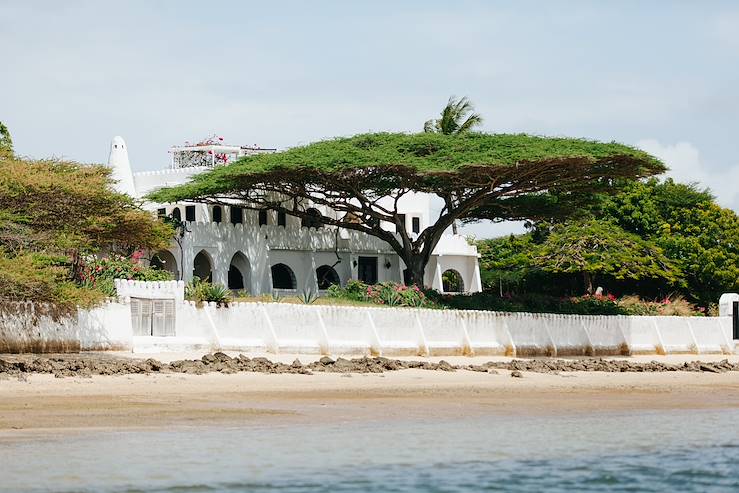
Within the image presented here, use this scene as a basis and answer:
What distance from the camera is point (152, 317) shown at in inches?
1314

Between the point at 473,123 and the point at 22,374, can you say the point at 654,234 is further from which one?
the point at 22,374

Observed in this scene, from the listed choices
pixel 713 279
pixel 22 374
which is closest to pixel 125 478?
pixel 22 374

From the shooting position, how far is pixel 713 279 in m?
59.7

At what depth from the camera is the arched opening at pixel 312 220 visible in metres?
50.9

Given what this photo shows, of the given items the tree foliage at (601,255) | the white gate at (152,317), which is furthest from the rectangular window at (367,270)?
the white gate at (152,317)

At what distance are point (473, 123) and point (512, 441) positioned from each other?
45665mm

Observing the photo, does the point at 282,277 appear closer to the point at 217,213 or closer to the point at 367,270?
the point at 367,270

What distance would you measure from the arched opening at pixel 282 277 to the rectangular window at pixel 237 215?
8.37ft

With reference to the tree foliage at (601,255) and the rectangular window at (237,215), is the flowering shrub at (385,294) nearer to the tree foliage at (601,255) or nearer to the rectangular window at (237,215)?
the rectangular window at (237,215)

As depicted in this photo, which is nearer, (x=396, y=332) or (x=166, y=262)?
(x=396, y=332)

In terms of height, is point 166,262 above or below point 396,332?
above

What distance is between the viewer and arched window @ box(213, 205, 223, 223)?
51531mm

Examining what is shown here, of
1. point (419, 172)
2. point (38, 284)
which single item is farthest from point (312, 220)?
point (38, 284)

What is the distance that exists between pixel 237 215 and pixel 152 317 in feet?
62.9
